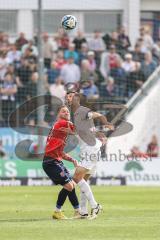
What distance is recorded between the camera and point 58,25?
1420 inches

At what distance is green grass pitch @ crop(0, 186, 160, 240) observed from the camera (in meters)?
14.1

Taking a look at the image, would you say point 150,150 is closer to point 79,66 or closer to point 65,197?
point 79,66

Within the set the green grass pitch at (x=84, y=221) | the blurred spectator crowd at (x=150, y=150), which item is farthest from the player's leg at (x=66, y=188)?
the blurred spectator crowd at (x=150, y=150)

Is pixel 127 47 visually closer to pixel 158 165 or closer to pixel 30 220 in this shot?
pixel 158 165

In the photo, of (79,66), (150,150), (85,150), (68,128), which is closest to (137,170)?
(150,150)

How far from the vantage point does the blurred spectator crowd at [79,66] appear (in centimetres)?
3180

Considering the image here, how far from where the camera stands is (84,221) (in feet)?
54.4

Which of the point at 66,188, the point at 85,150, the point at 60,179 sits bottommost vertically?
the point at 66,188

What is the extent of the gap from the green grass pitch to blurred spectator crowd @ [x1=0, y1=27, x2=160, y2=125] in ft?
18.5

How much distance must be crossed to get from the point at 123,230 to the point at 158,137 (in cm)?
1776

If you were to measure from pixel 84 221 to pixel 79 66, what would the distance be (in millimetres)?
16842

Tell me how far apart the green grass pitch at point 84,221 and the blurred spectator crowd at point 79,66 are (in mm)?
5632

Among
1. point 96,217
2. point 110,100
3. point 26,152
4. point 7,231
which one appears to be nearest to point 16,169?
point 26,152

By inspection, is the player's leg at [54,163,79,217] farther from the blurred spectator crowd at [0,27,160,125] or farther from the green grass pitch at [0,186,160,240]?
the blurred spectator crowd at [0,27,160,125]
